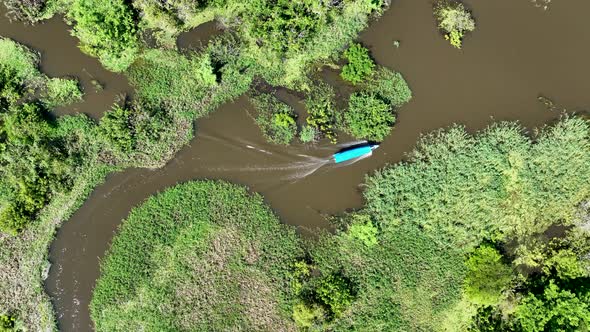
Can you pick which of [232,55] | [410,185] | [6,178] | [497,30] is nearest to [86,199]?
[6,178]

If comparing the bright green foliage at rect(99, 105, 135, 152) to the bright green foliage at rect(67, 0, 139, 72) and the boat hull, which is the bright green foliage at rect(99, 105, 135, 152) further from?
the boat hull

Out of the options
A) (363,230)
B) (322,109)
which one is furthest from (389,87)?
(363,230)

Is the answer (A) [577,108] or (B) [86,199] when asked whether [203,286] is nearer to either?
(B) [86,199]

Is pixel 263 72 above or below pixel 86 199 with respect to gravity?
above

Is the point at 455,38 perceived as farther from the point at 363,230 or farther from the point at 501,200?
the point at 363,230

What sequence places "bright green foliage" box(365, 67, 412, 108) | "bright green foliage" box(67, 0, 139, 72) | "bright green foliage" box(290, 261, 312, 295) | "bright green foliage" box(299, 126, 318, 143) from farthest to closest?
"bright green foliage" box(365, 67, 412, 108)
"bright green foliage" box(299, 126, 318, 143)
"bright green foliage" box(290, 261, 312, 295)
"bright green foliage" box(67, 0, 139, 72)

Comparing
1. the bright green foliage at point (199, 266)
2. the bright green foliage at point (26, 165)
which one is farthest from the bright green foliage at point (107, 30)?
the bright green foliage at point (199, 266)

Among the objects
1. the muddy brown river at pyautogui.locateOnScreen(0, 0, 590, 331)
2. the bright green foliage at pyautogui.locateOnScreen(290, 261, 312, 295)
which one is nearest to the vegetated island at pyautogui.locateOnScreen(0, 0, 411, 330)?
the muddy brown river at pyautogui.locateOnScreen(0, 0, 590, 331)

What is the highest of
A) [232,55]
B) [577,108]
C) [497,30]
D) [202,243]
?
[497,30]
